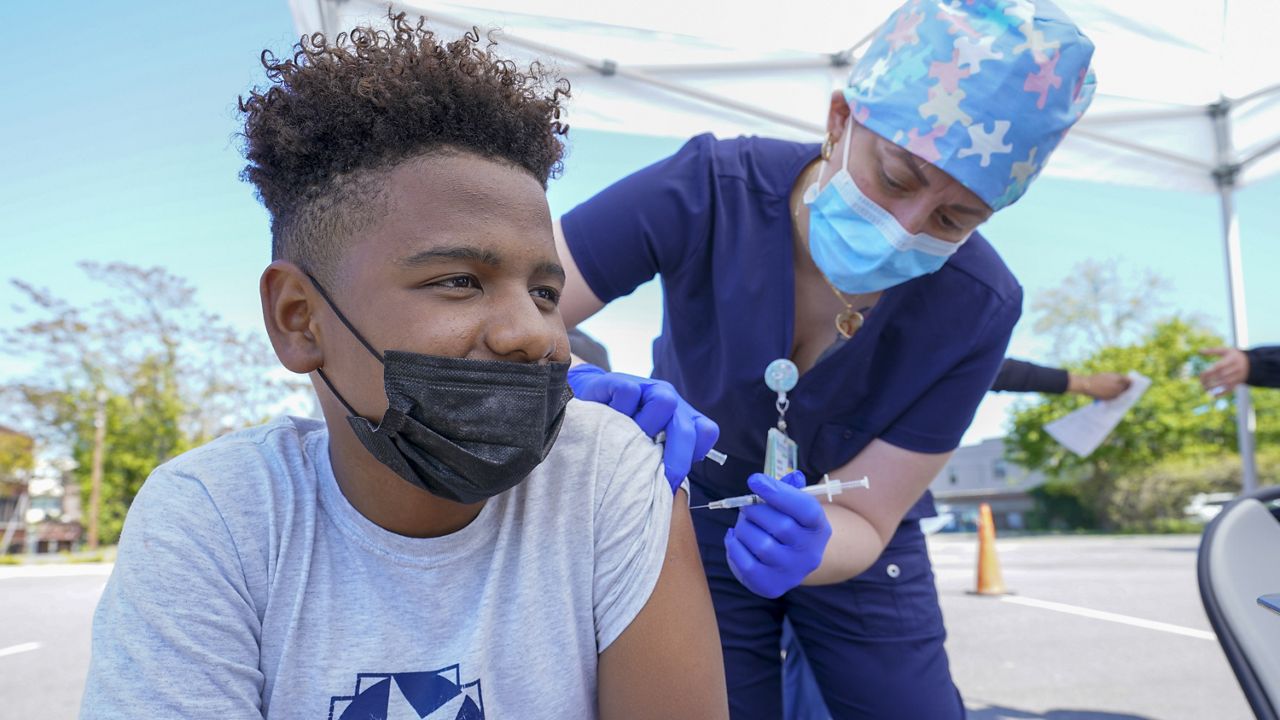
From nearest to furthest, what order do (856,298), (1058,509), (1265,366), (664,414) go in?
1. (664,414)
2. (856,298)
3. (1265,366)
4. (1058,509)

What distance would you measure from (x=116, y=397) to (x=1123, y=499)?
29.6 m

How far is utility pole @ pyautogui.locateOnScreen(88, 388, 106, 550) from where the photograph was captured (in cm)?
2025

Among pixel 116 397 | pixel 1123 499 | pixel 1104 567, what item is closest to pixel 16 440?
pixel 116 397

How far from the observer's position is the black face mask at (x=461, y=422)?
100 cm

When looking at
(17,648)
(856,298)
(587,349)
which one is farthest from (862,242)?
(17,648)

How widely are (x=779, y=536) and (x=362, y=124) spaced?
904 mm

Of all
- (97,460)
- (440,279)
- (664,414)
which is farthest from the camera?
(97,460)

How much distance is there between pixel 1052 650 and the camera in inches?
189

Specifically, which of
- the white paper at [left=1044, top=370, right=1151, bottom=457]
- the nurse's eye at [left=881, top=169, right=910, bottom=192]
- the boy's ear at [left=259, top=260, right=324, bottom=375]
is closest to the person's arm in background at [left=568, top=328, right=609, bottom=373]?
the nurse's eye at [left=881, top=169, right=910, bottom=192]

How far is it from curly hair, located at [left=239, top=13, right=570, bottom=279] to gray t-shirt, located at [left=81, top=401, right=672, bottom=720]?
0.31 m

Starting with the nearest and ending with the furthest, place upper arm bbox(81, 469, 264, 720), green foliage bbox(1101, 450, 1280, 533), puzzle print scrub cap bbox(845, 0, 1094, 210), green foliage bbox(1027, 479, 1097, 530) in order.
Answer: upper arm bbox(81, 469, 264, 720) → puzzle print scrub cap bbox(845, 0, 1094, 210) → green foliage bbox(1101, 450, 1280, 533) → green foliage bbox(1027, 479, 1097, 530)

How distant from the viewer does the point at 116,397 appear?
2156 cm

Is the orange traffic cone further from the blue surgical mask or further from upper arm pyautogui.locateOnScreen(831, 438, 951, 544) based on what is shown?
the blue surgical mask

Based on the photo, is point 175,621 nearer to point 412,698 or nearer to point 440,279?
point 412,698
